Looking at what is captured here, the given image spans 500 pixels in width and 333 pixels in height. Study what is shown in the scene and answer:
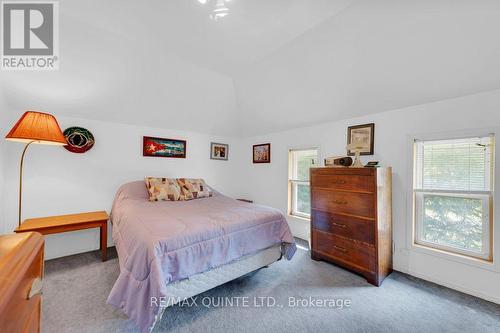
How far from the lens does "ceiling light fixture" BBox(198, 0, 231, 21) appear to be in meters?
1.73

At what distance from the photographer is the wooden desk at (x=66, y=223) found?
217 centimetres

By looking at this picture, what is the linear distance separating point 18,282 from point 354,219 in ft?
8.34

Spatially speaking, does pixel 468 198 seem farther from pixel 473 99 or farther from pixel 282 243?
pixel 282 243

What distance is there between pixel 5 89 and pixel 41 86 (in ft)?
1.09

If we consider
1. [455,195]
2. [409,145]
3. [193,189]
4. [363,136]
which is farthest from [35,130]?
[455,195]

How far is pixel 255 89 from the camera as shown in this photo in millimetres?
3227

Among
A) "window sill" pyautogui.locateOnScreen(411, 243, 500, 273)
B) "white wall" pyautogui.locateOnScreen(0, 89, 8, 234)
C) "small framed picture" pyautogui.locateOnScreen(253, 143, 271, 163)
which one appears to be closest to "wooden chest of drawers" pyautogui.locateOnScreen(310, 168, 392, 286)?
"window sill" pyautogui.locateOnScreen(411, 243, 500, 273)

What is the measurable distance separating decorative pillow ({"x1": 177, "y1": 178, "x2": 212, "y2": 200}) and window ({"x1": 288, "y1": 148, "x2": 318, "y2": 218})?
58.8 inches

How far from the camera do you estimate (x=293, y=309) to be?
→ 174 centimetres

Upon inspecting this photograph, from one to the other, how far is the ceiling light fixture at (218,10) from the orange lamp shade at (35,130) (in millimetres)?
1985

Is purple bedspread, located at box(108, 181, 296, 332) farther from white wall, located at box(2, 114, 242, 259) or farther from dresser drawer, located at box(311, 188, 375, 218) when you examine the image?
white wall, located at box(2, 114, 242, 259)

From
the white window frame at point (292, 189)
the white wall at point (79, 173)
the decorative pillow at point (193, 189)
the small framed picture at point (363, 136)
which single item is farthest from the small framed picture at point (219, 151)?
the small framed picture at point (363, 136)

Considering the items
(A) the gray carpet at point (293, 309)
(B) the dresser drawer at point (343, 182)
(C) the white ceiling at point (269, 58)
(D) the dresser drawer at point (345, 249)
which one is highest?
(C) the white ceiling at point (269, 58)

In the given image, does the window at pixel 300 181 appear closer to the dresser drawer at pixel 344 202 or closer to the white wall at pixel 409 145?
the white wall at pixel 409 145
